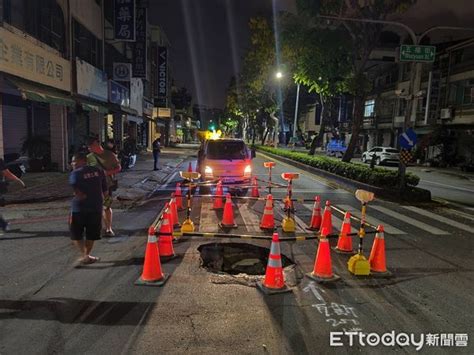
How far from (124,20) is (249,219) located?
17.3 m

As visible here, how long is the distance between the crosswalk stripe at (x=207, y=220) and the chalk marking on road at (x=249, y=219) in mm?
706

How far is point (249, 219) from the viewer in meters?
9.88

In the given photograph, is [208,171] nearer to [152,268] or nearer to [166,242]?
[166,242]

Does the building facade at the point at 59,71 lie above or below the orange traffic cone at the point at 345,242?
above

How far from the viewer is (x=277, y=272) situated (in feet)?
17.6

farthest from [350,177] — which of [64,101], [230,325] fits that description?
[230,325]

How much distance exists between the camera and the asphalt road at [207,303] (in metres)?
4.00

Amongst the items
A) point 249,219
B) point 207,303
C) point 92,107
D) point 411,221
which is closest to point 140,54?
point 92,107

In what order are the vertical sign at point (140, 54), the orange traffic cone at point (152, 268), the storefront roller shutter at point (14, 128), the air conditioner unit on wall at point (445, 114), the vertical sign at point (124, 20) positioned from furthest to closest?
1. the air conditioner unit on wall at point (445, 114)
2. the vertical sign at point (140, 54)
3. the vertical sign at point (124, 20)
4. the storefront roller shutter at point (14, 128)
5. the orange traffic cone at point (152, 268)

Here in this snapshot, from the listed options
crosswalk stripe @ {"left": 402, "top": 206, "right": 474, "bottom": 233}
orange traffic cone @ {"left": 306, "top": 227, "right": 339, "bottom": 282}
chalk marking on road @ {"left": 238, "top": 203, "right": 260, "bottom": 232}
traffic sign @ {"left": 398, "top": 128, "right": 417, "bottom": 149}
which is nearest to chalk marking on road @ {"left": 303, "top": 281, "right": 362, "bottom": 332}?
orange traffic cone @ {"left": 306, "top": 227, "right": 339, "bottom": 282}

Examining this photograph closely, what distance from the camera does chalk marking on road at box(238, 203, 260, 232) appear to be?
8.88 metres

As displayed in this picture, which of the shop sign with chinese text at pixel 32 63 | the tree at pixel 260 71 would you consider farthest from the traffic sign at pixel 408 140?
the tree at pixel 260 71

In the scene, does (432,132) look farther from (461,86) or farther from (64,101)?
(64,101)

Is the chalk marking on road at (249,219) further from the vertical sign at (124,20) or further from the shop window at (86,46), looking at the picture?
the vertical sign at (124,20)
